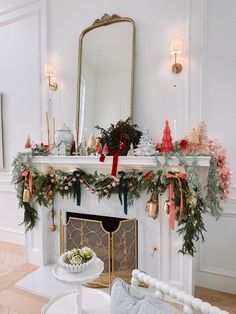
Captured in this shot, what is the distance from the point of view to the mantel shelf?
199cm

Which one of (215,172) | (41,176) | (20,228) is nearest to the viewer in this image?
(215,172)

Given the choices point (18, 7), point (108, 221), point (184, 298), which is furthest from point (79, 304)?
point (18, 7)

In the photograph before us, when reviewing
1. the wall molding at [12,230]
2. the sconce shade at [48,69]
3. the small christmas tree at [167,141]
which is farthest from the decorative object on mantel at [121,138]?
the wall molding at [12,230]

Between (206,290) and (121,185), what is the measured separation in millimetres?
1320

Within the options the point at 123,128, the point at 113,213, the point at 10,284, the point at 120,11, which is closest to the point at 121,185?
the point at 113,213

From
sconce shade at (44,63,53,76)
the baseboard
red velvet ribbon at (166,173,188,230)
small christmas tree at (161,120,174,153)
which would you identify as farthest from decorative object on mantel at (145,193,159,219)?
the baseboard

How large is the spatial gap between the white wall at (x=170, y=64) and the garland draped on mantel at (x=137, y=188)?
37 cm

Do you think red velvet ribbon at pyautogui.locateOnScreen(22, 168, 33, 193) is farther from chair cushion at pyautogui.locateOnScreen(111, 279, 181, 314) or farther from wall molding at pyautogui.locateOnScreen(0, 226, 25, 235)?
chair cushion at pyautogui.locateOnScreen(111, 279, 181, 314)

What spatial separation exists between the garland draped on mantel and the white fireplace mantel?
73 millimetres

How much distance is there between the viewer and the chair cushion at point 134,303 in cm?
85

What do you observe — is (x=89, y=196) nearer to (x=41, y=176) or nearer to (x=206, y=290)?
(x=41, y=176)

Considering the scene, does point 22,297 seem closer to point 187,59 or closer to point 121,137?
point 121,137

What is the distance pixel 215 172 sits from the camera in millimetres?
2043

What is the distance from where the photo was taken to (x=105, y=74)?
105 inches
